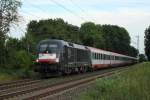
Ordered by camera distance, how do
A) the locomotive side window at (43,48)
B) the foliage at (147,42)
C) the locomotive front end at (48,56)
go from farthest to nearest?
the foliage at (147,42) → the locomotive side window at (43,48) → the locomotive front end at (48,56)

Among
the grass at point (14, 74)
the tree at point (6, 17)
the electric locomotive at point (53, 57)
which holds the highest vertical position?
the tree at point (6, 17)

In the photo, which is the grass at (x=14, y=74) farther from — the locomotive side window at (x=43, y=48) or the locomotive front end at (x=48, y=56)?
the locomotive side window at (x=43, y=48)

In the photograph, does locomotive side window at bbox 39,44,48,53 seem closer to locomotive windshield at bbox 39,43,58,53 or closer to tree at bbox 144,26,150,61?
locomotive windshield at bbox 39,43,58,53

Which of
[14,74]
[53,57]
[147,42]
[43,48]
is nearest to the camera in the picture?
[53,57]

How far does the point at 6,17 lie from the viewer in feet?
120

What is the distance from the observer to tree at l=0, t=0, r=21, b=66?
3628 cm

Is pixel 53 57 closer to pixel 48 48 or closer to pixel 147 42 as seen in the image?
pixel 48 48

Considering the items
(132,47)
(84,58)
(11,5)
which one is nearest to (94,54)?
(84,58)

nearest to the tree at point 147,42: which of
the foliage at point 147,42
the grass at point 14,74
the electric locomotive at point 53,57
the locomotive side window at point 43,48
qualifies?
the foliage at point 147,42

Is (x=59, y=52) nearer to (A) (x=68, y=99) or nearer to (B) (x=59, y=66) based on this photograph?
(B) (x=59, y=66)

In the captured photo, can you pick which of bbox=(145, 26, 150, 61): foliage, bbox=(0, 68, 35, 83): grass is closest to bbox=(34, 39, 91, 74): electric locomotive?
bbox=(0, 68, 35, 83): grass

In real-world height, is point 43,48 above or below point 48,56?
above

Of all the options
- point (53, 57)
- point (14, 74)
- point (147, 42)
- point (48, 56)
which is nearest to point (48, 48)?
point (48, 56)

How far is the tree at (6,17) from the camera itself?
36281 mm
